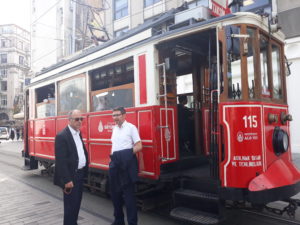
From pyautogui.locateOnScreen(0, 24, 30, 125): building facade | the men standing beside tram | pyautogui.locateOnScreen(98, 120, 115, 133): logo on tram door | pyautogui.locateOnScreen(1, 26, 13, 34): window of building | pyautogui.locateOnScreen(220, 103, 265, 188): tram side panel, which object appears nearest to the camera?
pyautogui.locateOnScreen(220, 103, 265, 188): tram side panel

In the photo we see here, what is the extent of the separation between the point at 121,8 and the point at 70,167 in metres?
18.6

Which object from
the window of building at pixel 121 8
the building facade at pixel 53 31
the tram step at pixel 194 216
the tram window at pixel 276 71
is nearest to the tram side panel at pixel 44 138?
the tram step at pixel 194 216

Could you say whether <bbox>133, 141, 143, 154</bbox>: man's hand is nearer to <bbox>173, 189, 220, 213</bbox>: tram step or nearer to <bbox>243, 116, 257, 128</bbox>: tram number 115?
<bbox>173, 189, 220, 213</bbox>: tram step

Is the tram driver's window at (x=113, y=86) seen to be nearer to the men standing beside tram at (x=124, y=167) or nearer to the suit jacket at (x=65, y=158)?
the men standing beside tram at (x=124, y=167)

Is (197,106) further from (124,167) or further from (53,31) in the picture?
(53,31)

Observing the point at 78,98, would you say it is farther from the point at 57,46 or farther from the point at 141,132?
the point at 57,46

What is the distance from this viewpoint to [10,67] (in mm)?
56875

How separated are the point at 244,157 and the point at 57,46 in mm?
26738

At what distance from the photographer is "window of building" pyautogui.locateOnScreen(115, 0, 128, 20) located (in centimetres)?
2025

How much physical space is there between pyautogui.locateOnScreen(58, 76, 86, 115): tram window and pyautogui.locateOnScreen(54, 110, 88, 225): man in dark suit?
2363mm

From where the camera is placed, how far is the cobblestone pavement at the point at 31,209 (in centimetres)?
485

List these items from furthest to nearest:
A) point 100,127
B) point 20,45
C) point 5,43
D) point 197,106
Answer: point 20,45 < point 5,43 < point 197,106 < point 100,127

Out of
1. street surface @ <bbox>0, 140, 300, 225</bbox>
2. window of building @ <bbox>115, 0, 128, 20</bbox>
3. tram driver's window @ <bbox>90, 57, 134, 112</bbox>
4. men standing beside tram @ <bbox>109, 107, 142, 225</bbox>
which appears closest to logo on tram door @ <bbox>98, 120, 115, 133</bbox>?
tram driver's window @ <bbox>90, 57, 134, 112</bbox>

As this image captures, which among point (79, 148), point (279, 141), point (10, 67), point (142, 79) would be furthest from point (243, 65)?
point (10, 67)
